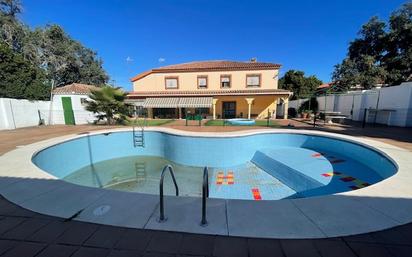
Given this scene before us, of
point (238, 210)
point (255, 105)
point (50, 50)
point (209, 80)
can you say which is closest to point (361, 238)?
point (238, 210)

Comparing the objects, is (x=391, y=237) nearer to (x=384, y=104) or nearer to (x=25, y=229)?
(x=25, y=229)

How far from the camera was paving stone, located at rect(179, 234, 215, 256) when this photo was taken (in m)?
2.75

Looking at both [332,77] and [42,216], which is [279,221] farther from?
[332,77]

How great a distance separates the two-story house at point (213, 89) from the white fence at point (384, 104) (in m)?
7.39

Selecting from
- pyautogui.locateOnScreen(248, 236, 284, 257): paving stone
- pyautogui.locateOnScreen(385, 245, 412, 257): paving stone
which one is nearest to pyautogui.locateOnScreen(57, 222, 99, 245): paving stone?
pyautogui.locateOnScreen(248, 236, 284, 257): paving stone

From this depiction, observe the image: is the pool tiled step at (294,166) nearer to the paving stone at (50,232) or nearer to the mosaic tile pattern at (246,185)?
the mosaic tile pattern at (246,185)

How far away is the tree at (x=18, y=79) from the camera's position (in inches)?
744

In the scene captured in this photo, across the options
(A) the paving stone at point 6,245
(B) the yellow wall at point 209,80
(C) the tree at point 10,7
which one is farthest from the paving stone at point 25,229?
(C) the tree at point 10,7

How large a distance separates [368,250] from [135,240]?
353cm

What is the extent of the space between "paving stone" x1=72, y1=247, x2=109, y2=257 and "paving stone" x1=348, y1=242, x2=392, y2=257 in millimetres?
3670

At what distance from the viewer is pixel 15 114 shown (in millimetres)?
18141

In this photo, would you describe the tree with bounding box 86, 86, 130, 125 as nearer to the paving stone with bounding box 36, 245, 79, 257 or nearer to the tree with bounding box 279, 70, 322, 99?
the paving stone with bounding box 36, 245, 79, 257

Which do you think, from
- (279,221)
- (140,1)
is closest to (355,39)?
(140,1)

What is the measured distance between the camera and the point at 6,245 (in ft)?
9.62
